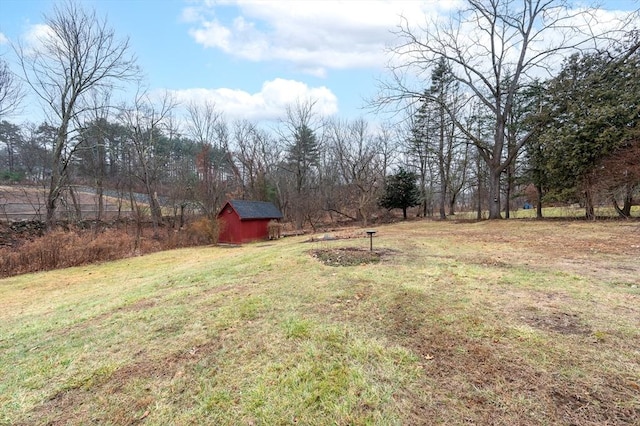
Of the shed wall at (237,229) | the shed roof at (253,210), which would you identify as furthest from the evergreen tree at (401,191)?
the shed wall at (237,229)

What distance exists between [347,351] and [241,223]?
15.3m

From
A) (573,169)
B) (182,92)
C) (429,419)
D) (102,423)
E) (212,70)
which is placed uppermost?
(182,92)

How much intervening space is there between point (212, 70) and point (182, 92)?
9.19 metres

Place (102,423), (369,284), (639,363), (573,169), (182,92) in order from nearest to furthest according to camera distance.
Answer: (102,423)
(639,363)
(369,284)
(573,169)
(182,92)

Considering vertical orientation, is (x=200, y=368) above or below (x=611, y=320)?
below

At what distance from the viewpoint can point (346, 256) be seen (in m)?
6.97

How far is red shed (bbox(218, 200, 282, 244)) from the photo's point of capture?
17.3m

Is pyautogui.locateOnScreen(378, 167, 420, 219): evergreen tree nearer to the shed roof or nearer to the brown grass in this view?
the shed roof

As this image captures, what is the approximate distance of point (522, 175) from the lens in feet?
55.8

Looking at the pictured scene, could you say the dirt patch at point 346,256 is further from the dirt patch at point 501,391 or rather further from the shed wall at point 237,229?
the shed wall at point 237,229

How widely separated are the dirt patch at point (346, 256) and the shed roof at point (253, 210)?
34.7 ft

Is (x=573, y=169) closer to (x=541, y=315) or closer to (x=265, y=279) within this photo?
(x=541, y=315)

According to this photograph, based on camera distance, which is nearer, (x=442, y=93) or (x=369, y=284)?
(x=369, y=284)

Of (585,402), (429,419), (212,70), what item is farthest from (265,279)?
(212,70)
